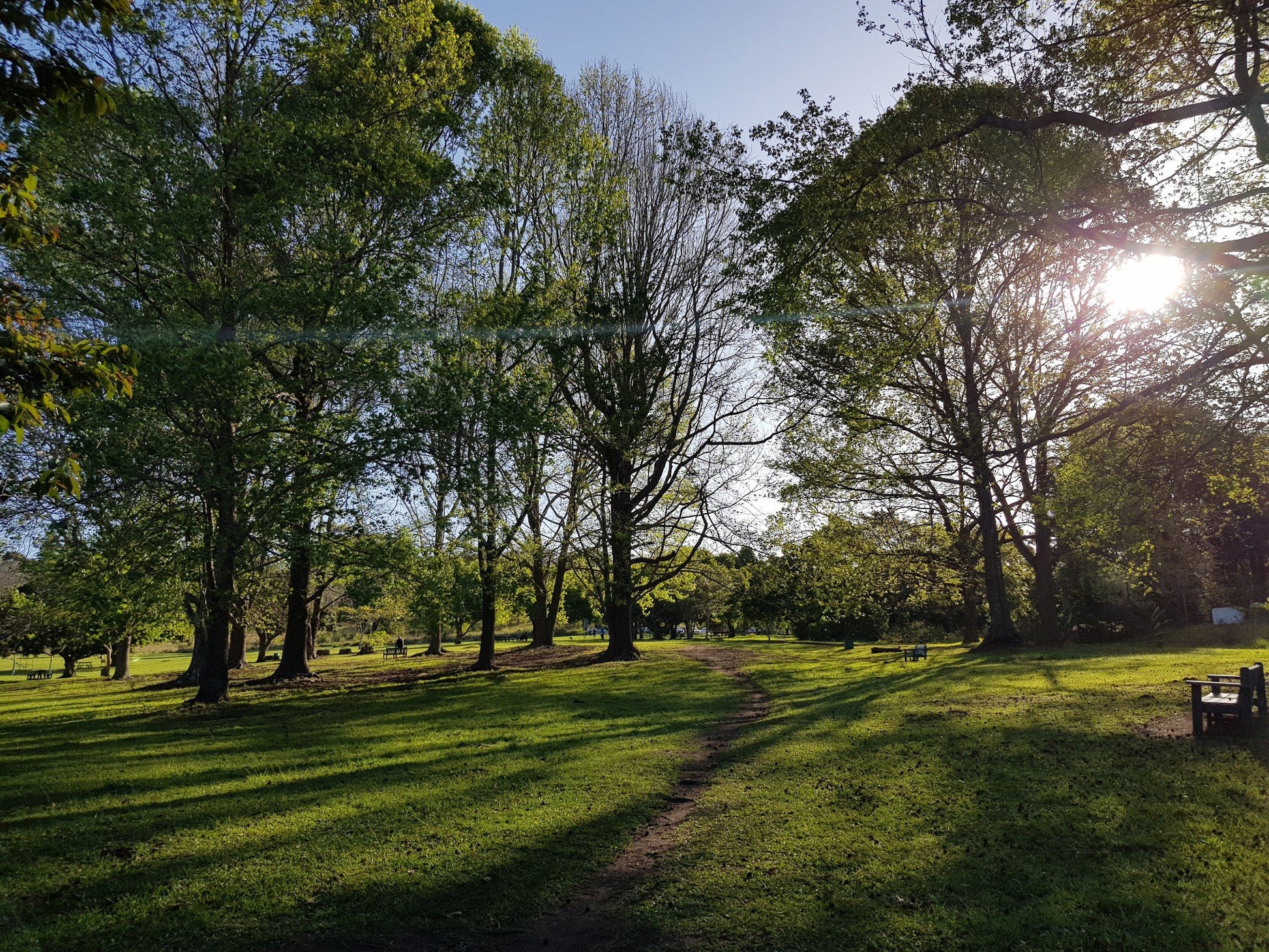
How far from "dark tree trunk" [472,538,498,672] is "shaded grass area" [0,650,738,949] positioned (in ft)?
19.9

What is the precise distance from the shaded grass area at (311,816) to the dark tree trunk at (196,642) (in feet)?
7.54

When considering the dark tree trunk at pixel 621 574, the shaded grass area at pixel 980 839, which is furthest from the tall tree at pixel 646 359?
the shaded grass area at pixel 980 839

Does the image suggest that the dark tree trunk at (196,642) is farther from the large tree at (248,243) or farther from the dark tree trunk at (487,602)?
the dark tree trunk at (487,602)

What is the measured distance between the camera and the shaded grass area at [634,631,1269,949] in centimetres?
496

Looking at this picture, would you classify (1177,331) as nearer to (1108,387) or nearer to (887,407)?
(1108,387)

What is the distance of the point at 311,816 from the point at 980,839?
7.05m

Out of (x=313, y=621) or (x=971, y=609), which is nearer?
(x=313, y=621)

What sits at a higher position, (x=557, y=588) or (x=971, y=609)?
(x=557, y=588)

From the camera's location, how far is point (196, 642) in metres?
25.3

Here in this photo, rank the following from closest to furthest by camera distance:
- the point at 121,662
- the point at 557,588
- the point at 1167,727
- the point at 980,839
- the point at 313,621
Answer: the point at 980,839, the point at 1167,727, the point at 121,662, the point at 313,621, the point at 557,588

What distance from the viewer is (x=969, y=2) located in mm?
9836

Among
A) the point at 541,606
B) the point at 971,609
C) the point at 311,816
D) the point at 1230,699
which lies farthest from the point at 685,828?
the point at 971,609

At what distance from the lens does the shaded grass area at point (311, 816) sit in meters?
5.43

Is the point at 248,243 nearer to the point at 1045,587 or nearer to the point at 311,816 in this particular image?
the point at 311,816
